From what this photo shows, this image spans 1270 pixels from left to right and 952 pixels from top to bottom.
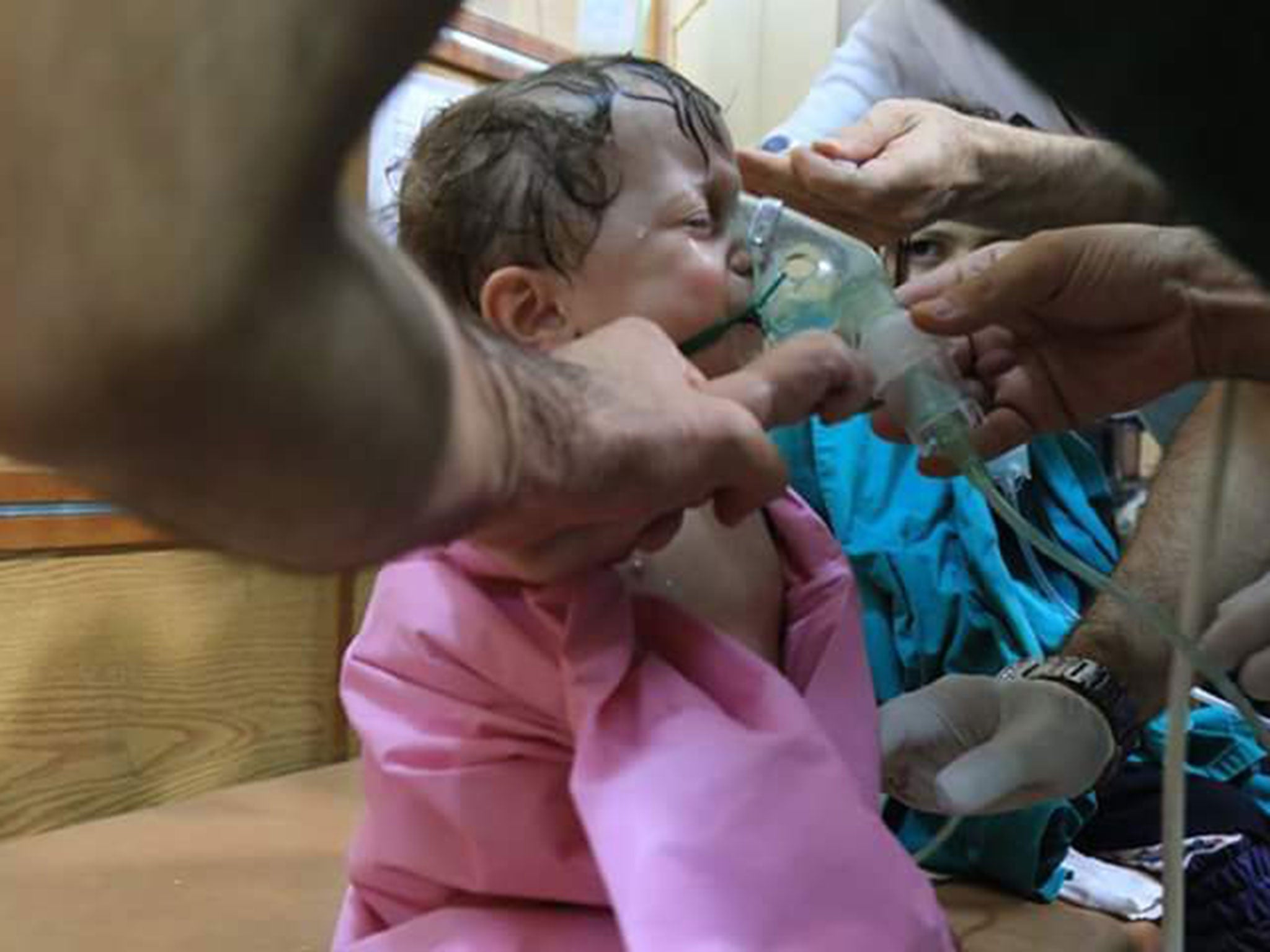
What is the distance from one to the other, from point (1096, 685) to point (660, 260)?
0.54 metres

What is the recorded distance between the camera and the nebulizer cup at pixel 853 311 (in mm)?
838

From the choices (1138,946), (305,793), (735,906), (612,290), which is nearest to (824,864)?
(735,906)

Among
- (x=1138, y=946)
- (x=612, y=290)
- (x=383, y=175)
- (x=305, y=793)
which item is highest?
(x=612, y=290)

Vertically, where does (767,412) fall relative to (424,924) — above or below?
above

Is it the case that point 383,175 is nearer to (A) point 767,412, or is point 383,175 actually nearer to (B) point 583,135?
(B) point 583,135

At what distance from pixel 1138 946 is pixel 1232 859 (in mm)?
120

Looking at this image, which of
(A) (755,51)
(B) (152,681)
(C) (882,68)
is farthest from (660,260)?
(A) (755,51)

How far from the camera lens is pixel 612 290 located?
3.05ft

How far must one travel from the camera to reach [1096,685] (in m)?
1.13

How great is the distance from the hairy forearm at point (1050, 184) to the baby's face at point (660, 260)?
0.44m

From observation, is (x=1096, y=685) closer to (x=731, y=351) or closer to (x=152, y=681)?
(x=731, y=351)

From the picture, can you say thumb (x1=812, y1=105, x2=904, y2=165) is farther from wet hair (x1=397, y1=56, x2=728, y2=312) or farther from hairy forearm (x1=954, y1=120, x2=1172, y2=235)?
wet hair (x1=397, y1=56, x2=728, y2=312)

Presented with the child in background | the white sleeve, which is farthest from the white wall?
the child in background

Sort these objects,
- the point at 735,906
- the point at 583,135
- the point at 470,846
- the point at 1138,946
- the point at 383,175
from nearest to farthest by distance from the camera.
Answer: the point at 735,906, the point at 470,846, the point at 583,135, the point at 1138,946, the point at 383,175
